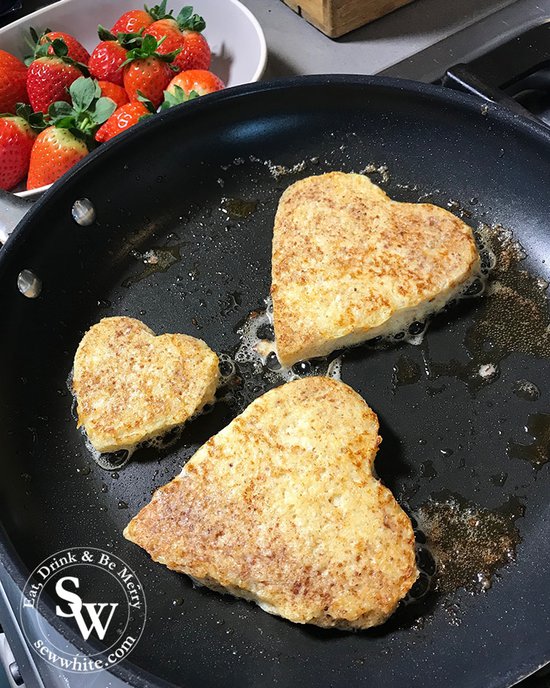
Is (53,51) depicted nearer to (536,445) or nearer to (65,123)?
(65,123)

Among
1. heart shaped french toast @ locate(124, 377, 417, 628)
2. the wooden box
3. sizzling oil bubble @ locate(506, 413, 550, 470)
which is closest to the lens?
heart shaped french toast @ locate(124, 377, 417, 628)

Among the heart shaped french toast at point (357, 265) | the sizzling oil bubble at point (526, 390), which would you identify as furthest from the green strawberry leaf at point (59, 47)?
the sizzling oil bubble at point (526, 390)

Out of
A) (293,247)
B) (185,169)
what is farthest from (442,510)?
(185,169)

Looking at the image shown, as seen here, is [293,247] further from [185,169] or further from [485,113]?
[485,113]

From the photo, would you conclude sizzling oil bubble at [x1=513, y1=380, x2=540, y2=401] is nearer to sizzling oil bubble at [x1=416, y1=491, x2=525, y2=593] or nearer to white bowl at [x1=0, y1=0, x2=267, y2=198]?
sizzling oil bubble at [x1=416, y1=491, x2=525, y2=593]

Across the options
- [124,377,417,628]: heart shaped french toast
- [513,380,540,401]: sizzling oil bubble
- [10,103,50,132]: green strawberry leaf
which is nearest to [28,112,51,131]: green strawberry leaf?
[10,103,50,132]: green strawberry leaf
